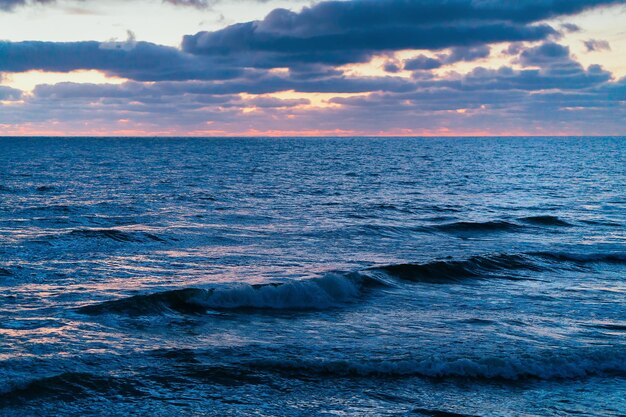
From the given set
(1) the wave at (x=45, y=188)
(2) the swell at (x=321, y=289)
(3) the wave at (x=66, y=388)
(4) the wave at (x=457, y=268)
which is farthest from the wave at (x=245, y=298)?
(1) the wave at (x=45, y=188)

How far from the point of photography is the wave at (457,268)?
1983cm

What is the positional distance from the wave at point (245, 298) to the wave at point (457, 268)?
8.09 ft

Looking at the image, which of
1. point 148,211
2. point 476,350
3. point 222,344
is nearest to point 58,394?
point 222,344

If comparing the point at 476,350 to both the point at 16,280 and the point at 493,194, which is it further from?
the point at 493,194

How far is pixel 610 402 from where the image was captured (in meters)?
9.98

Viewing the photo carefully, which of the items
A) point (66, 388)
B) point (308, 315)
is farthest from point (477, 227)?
point (66, 388)

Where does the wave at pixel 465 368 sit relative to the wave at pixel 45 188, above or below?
below

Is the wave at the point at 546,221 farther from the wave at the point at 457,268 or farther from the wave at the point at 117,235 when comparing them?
the wave at the point at 117,235

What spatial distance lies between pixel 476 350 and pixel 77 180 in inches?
2022

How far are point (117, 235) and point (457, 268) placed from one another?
1435 cm

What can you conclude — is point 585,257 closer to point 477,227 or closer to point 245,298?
point 477,227

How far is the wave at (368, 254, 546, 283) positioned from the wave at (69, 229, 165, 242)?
34.9 feet

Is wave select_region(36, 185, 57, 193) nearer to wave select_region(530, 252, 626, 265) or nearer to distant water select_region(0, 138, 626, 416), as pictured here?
distant water select_region(0, 138, 626, 416)

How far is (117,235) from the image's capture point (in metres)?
25.8
